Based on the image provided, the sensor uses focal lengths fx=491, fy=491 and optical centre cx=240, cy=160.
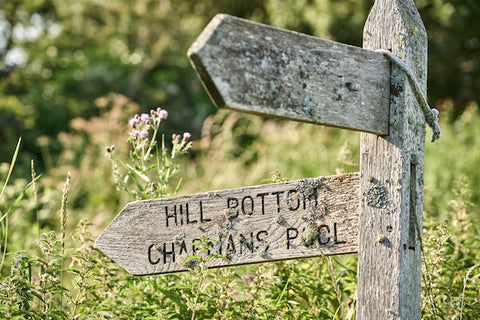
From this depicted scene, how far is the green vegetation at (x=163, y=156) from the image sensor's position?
74.7 inches

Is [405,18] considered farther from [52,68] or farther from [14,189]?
[52,68]

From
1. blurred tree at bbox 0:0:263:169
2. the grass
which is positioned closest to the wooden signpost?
the grass

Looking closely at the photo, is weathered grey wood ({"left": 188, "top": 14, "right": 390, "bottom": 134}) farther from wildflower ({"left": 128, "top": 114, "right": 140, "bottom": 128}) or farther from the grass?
wildflower ({"left": 128, "top": 114, "right": 140, "bottom": 128})

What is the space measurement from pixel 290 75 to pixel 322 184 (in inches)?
17.3

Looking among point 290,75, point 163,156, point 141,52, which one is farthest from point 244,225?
point 141,52

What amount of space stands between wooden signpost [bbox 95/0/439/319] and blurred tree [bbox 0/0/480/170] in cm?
537

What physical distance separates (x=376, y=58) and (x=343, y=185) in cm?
41

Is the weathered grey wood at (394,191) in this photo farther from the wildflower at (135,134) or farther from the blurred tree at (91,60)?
the blurred tree at (91,60)

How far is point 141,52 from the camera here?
1135 centimetres

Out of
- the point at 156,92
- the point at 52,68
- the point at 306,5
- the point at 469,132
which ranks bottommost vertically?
the point at 469,132

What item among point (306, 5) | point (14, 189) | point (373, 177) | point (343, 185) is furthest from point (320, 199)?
point (306, 5)

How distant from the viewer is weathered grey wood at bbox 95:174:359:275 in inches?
62.6

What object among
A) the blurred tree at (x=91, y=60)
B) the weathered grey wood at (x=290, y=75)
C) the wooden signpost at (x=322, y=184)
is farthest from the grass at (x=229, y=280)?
the blurred tree at (x=91, y=60)

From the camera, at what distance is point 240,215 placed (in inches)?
67.1
